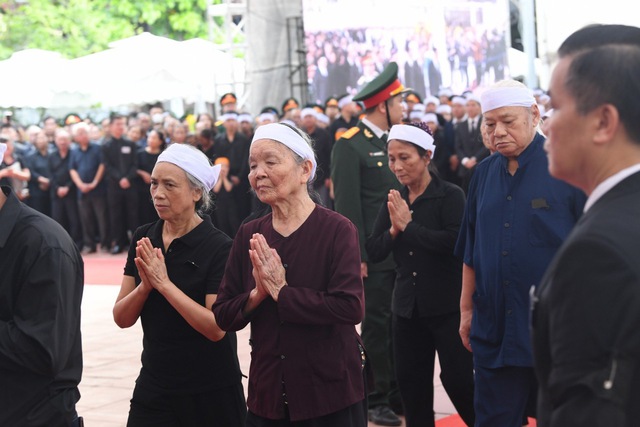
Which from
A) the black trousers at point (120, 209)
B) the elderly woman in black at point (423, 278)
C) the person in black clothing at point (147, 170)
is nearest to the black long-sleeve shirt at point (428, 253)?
the elderly woman in black at point (423, 278)

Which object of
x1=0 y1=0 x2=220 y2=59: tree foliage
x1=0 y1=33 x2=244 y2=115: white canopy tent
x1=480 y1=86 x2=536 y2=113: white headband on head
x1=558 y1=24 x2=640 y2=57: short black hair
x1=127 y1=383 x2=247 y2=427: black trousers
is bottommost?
x1=127 y1=383 x2=247 y2=427: black trousers

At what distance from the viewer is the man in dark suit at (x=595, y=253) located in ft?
7.09

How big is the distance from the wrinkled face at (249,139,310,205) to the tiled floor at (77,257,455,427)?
335cm

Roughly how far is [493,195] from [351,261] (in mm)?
848

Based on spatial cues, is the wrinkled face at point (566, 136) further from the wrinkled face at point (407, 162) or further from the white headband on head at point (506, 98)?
the wrinkled face at point (407, 162)

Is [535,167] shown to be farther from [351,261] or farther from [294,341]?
[294,341]

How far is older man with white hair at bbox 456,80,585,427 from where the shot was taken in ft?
15.4

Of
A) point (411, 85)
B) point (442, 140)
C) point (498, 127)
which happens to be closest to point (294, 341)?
point (498, 127)

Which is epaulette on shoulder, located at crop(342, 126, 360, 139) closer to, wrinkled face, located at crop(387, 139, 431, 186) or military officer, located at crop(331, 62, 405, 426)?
military officer, located at crop(331, 62, 405, 426)

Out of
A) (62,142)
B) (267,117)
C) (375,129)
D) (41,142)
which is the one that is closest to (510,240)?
(375,129)

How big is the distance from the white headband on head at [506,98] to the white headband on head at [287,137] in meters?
0.93

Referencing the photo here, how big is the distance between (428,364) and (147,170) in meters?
14.0

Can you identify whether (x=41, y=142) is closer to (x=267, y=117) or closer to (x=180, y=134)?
(x=180, y=134)

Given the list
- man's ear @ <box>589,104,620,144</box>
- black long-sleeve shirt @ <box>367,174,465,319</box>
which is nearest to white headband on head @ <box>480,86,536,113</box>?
black long-sleeve shirt @ <box>367,174,465,319</box>
